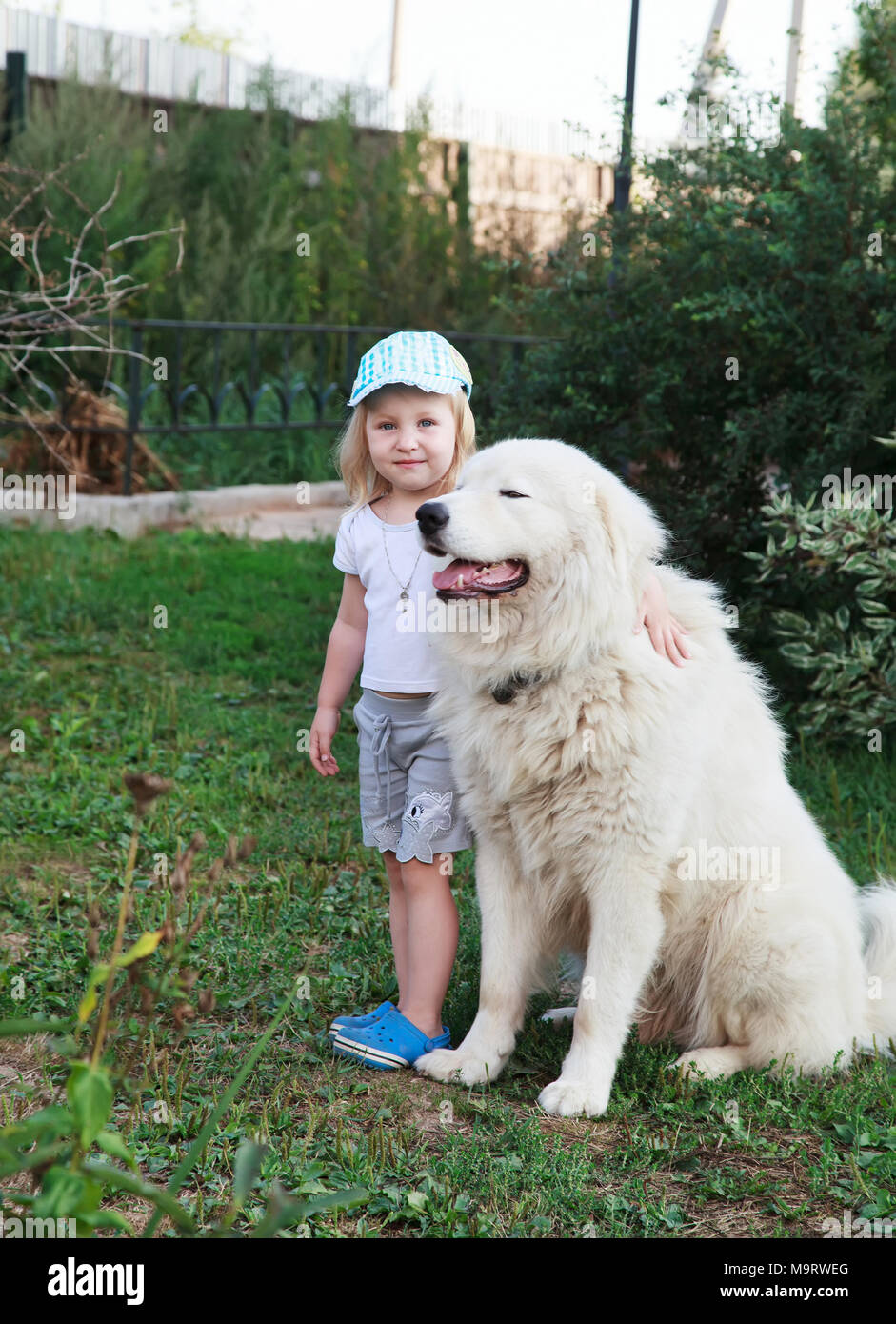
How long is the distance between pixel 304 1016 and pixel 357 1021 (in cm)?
17

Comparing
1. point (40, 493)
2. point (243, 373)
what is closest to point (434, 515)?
point (40, 493)

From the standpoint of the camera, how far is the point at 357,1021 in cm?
307

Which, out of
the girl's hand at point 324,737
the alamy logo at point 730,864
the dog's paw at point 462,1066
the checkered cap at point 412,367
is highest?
the checkered cap at point 412,367

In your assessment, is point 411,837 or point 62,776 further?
point 62,776

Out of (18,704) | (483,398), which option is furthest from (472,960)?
(483,398)

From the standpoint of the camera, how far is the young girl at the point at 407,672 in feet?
9.90

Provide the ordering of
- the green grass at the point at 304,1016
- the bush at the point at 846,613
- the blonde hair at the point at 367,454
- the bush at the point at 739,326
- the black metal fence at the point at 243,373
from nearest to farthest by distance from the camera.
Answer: the green grass at the point at 304,1016 → the blonde hair at the point at 367,454 → the bush at the point at 846,613 → the bush at the point at 739,326 → the black metal fence at the point at 243,373

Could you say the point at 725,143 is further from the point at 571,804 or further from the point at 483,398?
the point at 571,804

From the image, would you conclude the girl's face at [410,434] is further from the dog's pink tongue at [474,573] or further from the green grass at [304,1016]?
the green grass at [304,1016]

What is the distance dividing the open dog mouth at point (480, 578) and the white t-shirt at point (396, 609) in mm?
322

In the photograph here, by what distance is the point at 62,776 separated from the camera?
15.5 ft

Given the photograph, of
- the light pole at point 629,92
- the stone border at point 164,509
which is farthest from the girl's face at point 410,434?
the stone border at point 164,509
